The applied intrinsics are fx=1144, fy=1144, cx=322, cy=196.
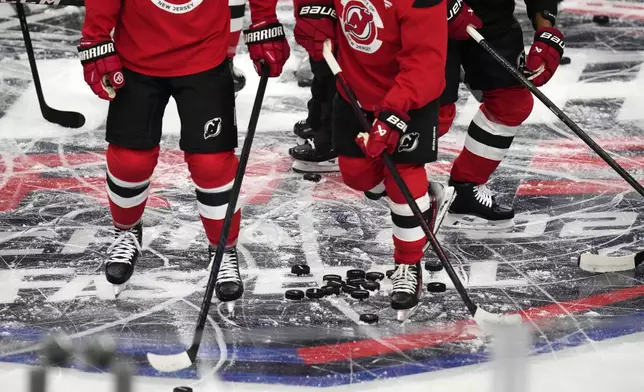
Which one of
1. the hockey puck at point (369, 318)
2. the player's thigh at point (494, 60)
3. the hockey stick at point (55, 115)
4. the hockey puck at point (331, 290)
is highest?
the player's thigh at point (494, 60)

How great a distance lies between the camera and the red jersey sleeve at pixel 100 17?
11.4ft

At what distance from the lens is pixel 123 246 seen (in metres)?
3.82

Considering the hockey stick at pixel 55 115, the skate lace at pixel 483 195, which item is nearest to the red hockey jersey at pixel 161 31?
the skate lace at pixel 483 195

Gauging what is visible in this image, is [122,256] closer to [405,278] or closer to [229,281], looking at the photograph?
[229,281]

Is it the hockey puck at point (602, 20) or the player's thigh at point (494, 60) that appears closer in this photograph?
the player's thigh at point (494, 60)

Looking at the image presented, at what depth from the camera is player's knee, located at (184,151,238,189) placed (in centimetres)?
358

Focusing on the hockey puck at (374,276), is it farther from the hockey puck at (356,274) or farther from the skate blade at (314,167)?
the skate blade at (314,167)

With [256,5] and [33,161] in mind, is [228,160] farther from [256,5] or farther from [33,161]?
[33,161]

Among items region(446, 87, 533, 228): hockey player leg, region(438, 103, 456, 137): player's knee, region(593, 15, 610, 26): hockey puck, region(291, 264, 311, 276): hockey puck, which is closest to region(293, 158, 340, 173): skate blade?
region(446, 87, 533, 228): hockey player leg

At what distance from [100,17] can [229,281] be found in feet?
3.04

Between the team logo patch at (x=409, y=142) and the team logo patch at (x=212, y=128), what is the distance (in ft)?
1.87

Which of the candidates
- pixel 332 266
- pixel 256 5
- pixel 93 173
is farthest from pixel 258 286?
pixel 93 173

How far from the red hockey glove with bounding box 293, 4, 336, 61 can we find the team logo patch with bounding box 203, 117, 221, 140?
0.39 metres

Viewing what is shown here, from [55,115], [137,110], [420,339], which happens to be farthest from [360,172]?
[55,115]
